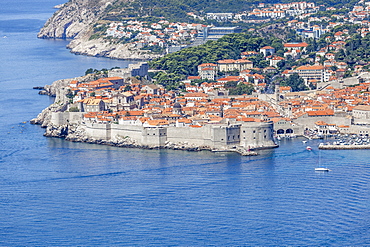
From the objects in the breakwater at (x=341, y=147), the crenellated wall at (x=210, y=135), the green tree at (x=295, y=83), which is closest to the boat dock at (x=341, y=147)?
the breakwater at (x=341, y=147)

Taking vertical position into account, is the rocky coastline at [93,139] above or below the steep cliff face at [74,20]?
below

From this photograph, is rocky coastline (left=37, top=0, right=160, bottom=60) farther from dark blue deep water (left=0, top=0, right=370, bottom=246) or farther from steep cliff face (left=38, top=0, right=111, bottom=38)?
dark blue deep water (left=0, top=0, right=370, bottom=246)

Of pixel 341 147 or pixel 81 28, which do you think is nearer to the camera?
pixel 341 147

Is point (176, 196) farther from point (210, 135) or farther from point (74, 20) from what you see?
point (74, 20)

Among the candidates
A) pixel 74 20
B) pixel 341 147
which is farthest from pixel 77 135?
pixel 74 20

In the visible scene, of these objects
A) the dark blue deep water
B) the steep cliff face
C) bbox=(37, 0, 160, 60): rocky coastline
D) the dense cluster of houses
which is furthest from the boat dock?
the steep cliff face

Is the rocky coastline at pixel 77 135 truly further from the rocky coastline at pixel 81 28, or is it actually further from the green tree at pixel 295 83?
the rocky coastline at pixel 81 28

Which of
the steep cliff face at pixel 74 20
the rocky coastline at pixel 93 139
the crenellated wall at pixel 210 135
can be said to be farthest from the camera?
the steep cliff face at pixel 74 20
